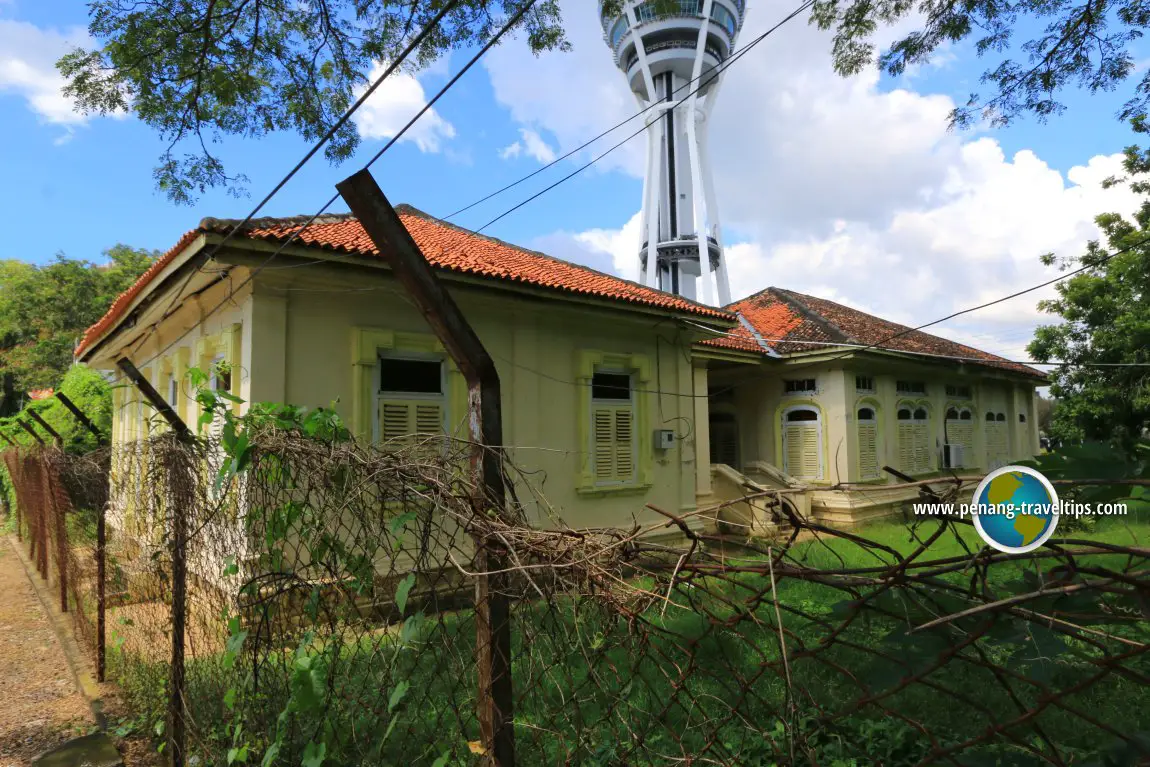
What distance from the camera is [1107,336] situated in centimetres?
1497

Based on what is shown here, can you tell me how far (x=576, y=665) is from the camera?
4.64 metres

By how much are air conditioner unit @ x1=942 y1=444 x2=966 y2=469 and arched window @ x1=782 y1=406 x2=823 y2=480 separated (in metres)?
4.41

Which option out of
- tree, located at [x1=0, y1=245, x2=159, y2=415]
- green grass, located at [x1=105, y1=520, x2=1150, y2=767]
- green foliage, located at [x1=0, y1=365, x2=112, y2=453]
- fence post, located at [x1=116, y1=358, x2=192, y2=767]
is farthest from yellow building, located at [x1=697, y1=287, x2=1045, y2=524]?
tree, located at [x1=0, y1=245, x2=159, y2=415]

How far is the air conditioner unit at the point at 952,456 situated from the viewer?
599 inches

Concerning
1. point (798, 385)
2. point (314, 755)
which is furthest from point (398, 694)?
point (798, 385)

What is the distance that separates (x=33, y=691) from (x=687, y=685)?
17.2 feet

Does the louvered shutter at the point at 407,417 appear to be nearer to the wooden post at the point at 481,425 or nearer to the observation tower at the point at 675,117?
the wooden post at the point at 481,425

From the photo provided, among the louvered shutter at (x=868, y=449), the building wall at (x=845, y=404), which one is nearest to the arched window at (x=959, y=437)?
the building wall at (x=845, y=404)

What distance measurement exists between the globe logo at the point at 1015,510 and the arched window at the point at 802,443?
1274cm

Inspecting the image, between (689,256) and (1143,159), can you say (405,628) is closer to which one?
(1143,159)

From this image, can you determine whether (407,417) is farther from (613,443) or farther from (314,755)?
(314,755)

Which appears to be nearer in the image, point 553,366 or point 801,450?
point 553,366

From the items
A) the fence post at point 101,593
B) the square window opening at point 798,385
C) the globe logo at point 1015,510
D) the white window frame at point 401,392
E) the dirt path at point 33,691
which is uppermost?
the square window opening at point 798,385

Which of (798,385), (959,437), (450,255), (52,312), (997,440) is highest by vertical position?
(52,312)
